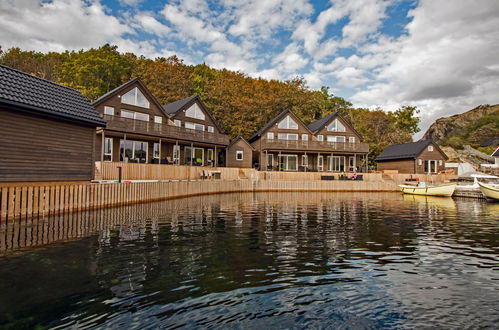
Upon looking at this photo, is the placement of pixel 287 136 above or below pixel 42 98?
above

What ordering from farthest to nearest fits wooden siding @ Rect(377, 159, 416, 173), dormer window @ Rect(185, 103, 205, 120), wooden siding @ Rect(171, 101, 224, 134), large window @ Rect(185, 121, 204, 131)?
wooden siding @ Rect(377, 159, 416, 173), dormer window @ Rect(185, 103, 205, 120), large window @ Rect(185, 121, 204, 131), wooden siding @ Rect(171, 101, 224, 134)

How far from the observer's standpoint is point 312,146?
127 feet

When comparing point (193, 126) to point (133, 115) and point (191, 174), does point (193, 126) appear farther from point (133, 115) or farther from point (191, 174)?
point (191, 174)

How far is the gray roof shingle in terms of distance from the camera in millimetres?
42625

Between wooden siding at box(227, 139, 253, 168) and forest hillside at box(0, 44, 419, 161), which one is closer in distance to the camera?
wooden siding at box(227, 139, 253, 168)

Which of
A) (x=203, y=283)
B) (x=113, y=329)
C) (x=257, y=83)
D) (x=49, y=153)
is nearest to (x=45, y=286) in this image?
(x=113, y=329)

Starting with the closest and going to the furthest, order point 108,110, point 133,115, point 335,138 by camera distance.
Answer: point 108,110, point 133,115, point 335,138

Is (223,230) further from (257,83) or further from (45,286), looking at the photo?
(257,83)

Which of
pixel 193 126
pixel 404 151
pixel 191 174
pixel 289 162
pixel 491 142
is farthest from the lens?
pixel 491 142

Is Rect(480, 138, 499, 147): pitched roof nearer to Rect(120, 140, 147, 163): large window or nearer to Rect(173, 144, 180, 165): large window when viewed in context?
Rect(173, 144, 180, 165): large window

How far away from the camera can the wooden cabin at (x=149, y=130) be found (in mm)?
26938

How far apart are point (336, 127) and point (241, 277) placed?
3971cm

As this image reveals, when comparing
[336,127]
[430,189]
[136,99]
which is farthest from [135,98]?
[430,189]

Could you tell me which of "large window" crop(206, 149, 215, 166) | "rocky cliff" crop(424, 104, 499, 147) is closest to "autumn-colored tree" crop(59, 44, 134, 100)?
"large window" crop(206, 149, 215, 166)
